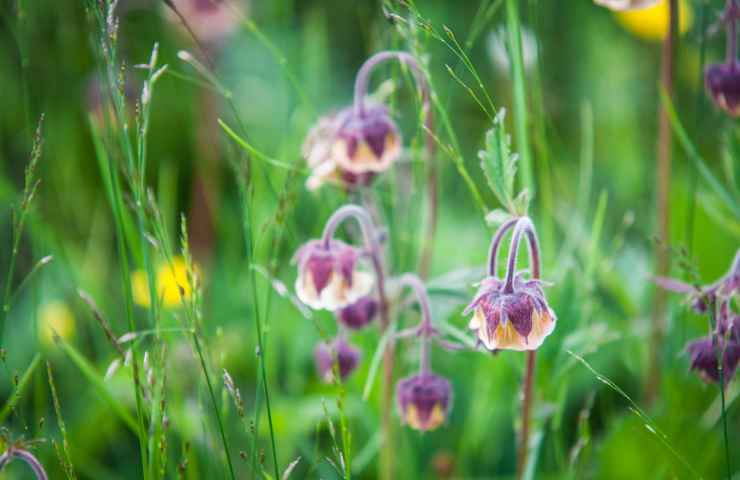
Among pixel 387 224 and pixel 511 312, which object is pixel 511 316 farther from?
pixel 387 224

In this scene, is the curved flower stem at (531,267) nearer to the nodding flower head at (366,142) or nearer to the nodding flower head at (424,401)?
the nodding flower head at (424,401)

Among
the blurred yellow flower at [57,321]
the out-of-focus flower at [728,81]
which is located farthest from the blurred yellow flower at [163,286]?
the out-of-focus flower at [728,81]

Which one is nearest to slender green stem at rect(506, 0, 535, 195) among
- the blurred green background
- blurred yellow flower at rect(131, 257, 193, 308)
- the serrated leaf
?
the blurred green background

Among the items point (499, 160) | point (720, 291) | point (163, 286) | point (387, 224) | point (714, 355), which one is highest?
point (499, 160)

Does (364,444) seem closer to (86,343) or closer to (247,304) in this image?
(247,304)

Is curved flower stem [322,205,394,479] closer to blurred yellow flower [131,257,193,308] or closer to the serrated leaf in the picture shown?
the serrated leaf

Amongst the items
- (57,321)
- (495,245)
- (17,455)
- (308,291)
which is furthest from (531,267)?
(57,321)
